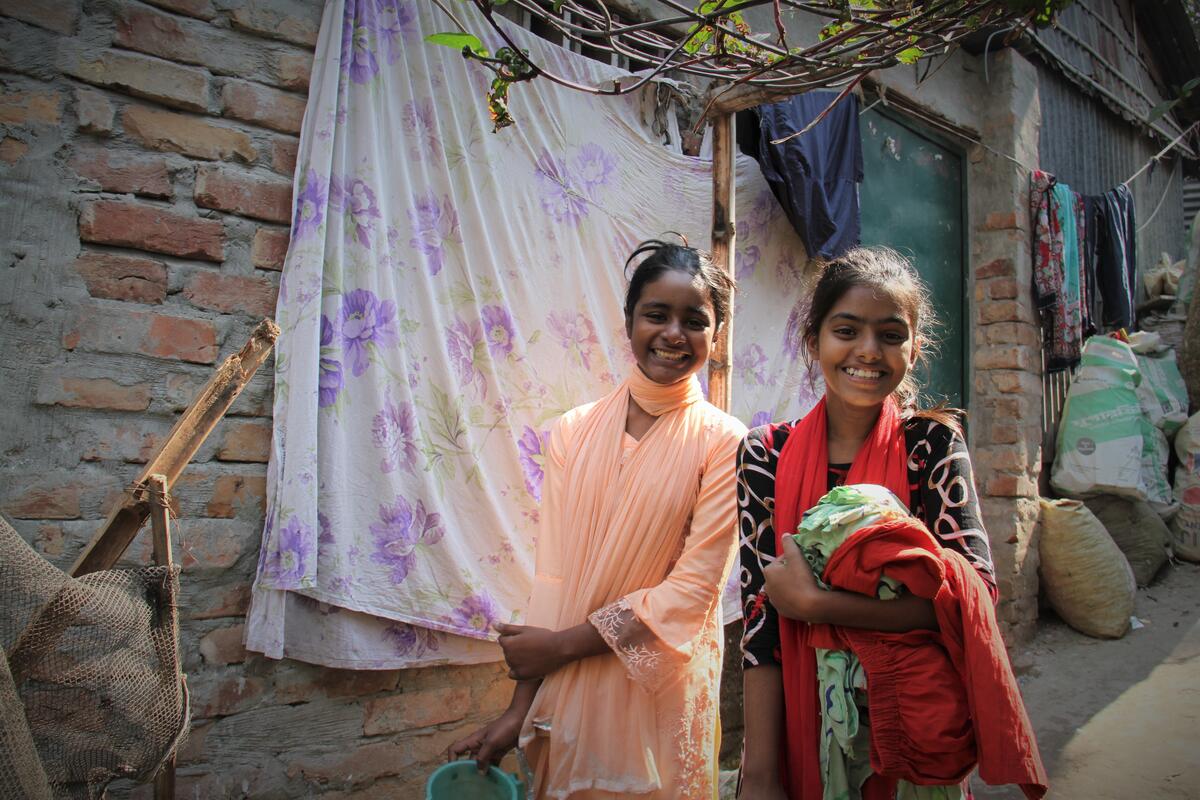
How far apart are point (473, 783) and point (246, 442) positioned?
108cm

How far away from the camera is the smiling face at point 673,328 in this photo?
1.84 metres

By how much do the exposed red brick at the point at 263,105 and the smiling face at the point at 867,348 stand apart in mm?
1610

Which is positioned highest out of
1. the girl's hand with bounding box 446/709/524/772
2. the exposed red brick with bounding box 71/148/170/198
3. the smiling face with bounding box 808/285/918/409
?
the exposed red brick with bounding box 71/148/170/198

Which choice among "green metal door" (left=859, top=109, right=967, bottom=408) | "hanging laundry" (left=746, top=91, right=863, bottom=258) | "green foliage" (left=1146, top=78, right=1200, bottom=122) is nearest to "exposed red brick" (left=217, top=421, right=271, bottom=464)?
"hanging laundry" (left=746, top=91, right=863, bottom=258)

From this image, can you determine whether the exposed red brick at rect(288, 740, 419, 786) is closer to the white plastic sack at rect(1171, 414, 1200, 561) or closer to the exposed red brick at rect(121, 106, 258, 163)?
Result: the exposed red brick at rect(121, 106, 258, 163)

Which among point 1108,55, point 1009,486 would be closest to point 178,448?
point 1009,486

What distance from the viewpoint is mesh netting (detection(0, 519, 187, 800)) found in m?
0.94

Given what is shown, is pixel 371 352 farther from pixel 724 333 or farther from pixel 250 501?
pixel 724 333

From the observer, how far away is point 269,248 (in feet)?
6.75

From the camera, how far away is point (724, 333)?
248 cm

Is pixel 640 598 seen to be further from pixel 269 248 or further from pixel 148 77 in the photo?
pixel 148 77

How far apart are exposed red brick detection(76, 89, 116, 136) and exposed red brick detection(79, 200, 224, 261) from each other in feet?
0.59

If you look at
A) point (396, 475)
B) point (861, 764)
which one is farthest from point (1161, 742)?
point (396, 475)

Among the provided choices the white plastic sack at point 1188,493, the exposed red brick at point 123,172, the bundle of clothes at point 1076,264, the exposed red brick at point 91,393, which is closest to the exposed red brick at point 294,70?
the exposed red brick at point 123,172
